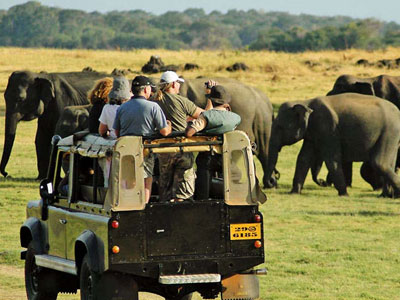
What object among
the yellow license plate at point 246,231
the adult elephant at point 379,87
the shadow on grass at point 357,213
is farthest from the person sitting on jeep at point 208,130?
the adult elephant at point 379,87

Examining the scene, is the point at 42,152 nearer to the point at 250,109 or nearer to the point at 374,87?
the point at 250,109

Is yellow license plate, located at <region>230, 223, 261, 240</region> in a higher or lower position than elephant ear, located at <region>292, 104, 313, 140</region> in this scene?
higher

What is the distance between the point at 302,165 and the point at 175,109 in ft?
45.1

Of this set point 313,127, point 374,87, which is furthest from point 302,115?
point 374,87

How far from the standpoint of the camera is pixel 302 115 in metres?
24.8

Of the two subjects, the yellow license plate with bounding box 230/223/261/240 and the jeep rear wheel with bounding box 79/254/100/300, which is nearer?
the jeep rear wheel with bounding box 79/254/100/300

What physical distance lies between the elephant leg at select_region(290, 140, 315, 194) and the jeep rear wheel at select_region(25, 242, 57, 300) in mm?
12945

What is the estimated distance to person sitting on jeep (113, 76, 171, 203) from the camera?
10.0 metres

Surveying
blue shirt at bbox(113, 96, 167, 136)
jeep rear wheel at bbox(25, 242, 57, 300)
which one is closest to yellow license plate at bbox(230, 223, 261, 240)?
blue shirt at bbox(113, 96, 167, 136)

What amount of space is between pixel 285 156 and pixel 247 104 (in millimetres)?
3685

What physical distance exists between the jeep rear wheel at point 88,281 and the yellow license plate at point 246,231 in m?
1.10

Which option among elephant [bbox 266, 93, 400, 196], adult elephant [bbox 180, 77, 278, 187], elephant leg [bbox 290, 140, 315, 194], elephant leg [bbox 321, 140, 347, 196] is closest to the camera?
elephant leg [bbox 290, 140, 315, 194]

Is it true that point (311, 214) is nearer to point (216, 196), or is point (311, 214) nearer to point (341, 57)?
point (216, 196)

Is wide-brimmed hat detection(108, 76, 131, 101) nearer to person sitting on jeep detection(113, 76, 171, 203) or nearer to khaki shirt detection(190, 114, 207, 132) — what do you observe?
person sitting on jeep detection(113, 76, 171, 203)
